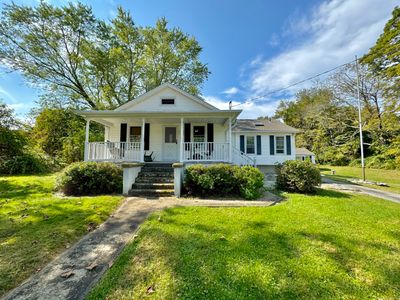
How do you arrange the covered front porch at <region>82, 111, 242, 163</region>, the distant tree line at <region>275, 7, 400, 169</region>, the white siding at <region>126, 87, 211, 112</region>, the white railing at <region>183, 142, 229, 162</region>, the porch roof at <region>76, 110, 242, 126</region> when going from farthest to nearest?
the distant tree line at <region>275, 7, 400, 169</region> < the white siding at <region>126, 87, 211, 112</region> < the covered front porch at <region>82, 111, 242, 163</region> < the white railing at <region>183, 142, 229, 162</region> < the porch roof at <region>76, 110, 242, 126</region>

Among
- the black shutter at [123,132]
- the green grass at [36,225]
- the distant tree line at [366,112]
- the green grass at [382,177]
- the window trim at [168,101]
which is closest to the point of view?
the green grass at [36,225]

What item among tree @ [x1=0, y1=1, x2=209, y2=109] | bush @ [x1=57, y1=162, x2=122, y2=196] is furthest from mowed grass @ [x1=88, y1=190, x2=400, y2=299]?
tree @ [x1=0, y1=1, x2=209, y2=109]

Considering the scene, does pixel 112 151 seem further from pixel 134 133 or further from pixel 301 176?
pixel 301 176

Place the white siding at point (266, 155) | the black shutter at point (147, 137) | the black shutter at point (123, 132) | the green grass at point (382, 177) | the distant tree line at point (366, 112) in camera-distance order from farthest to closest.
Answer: the distant tree line at point (366, 112) < the white siding at point (266, 155) < the black shutter at point (123, 132) < the black shutter at point (147, 137) < the green grass at point (382, 177)

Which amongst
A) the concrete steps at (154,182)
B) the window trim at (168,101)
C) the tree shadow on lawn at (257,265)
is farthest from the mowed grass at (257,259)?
the window trim at (168,101)

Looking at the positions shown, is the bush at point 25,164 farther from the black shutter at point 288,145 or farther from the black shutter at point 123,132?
the black shutter at point 288,145

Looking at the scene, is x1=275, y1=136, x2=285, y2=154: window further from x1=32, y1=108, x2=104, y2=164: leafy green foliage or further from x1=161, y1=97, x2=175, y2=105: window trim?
x1=32, y1=108, x2=104, y2=164: leafy green foliage

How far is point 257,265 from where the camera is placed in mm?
2740

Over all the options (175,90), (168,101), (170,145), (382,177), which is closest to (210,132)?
(170,145)

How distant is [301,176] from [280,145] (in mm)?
7188

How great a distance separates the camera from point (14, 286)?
2.31 m

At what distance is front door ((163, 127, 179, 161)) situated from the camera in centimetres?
1165

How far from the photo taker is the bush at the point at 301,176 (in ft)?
26.1

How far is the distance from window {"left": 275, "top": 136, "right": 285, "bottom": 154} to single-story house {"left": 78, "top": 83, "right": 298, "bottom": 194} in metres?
0.09
